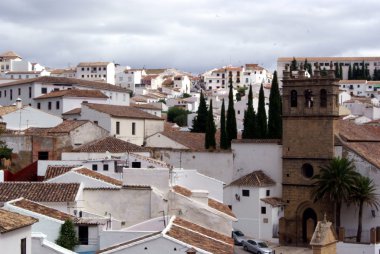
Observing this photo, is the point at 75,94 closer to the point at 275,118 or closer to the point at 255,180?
the point at 275,118

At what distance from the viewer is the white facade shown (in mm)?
50484

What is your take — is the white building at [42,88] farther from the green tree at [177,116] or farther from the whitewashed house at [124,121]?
the green tree at [177,116]

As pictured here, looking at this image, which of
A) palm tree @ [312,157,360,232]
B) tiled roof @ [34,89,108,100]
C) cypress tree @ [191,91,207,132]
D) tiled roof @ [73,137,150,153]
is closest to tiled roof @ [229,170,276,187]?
palm tree @ [312,157,360,232]

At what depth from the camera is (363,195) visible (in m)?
42.8

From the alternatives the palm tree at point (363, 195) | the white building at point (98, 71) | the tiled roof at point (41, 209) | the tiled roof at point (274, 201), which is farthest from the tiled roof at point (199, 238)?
the white building at point (98, 71)

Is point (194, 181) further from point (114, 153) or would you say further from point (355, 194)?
point (355, 194)

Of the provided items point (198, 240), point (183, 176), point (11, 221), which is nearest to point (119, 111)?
point (183, 176)

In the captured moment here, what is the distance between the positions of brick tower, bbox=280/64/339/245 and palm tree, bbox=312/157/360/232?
3.76ft

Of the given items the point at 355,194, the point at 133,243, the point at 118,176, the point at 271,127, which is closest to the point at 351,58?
the point at 271,127

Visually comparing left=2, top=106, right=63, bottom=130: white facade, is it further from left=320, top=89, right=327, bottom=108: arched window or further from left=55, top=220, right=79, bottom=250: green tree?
left=55, top=220, right=79, bottom=250: green tree

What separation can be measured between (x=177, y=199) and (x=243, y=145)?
62.7 ft

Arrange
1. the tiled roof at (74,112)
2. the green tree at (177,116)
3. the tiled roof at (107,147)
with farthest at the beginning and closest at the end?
the green tree at (177,116), the tiled roof at (74,112), the tiled roof at (107,147)

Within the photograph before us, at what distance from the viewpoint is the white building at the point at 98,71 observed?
142875mm

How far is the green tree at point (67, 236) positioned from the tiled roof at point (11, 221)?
5.78m
